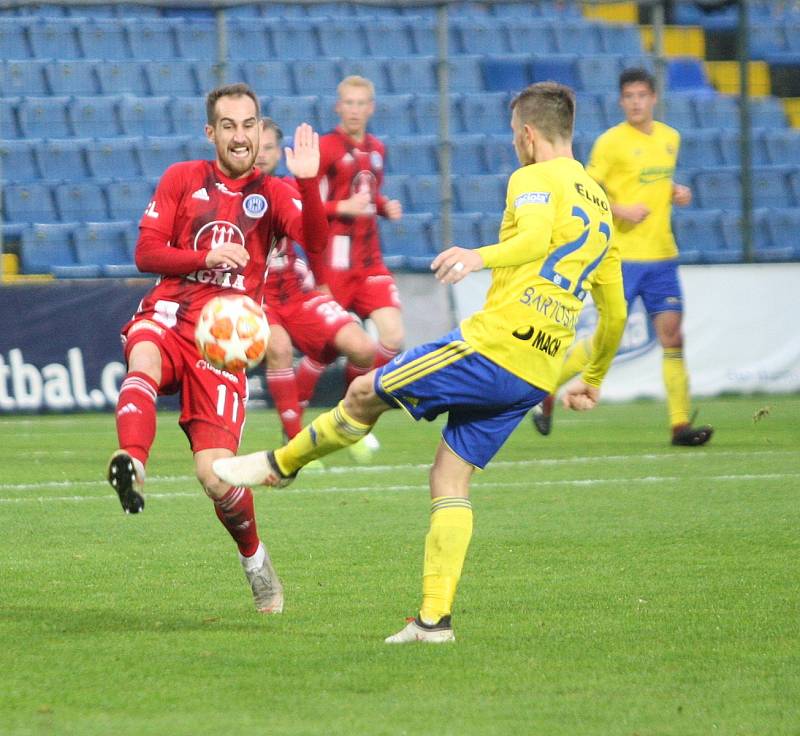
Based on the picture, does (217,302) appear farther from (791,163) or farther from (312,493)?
(791,163)

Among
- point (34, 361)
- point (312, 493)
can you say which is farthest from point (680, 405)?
point (34, 361)

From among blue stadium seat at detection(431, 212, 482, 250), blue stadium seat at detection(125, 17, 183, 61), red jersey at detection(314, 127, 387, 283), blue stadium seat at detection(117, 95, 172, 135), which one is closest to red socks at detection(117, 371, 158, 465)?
red jersey at detection(314, 127, 387, 283)

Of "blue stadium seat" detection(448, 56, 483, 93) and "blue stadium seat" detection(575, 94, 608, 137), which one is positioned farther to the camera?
"blue stadium seat" detection(448, 56, 483, 93)

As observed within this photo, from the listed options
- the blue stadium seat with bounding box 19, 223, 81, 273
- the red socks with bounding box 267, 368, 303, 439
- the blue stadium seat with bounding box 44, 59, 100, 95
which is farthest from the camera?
the blue stadium seat with bounding box 44, 59, 100, 95

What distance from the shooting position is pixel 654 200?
37.7ft

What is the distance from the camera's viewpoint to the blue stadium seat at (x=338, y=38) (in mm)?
18453

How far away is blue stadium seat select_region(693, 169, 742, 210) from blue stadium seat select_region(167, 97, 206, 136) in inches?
212

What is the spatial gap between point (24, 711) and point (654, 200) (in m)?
8.16

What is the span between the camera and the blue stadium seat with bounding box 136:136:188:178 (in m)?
16.6

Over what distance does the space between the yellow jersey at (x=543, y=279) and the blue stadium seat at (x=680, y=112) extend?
Result: 14.5 metres

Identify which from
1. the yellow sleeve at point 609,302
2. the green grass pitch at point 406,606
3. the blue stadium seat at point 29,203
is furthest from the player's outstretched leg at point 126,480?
the blue stadium seat at point 29,203

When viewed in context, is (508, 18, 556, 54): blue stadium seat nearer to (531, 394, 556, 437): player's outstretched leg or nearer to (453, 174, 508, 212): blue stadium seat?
(453, 174, 508, 212): blue stadium seat

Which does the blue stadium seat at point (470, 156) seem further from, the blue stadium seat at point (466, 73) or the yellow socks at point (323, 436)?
the yellow socks at point (323, 436)

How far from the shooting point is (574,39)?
780 inches
